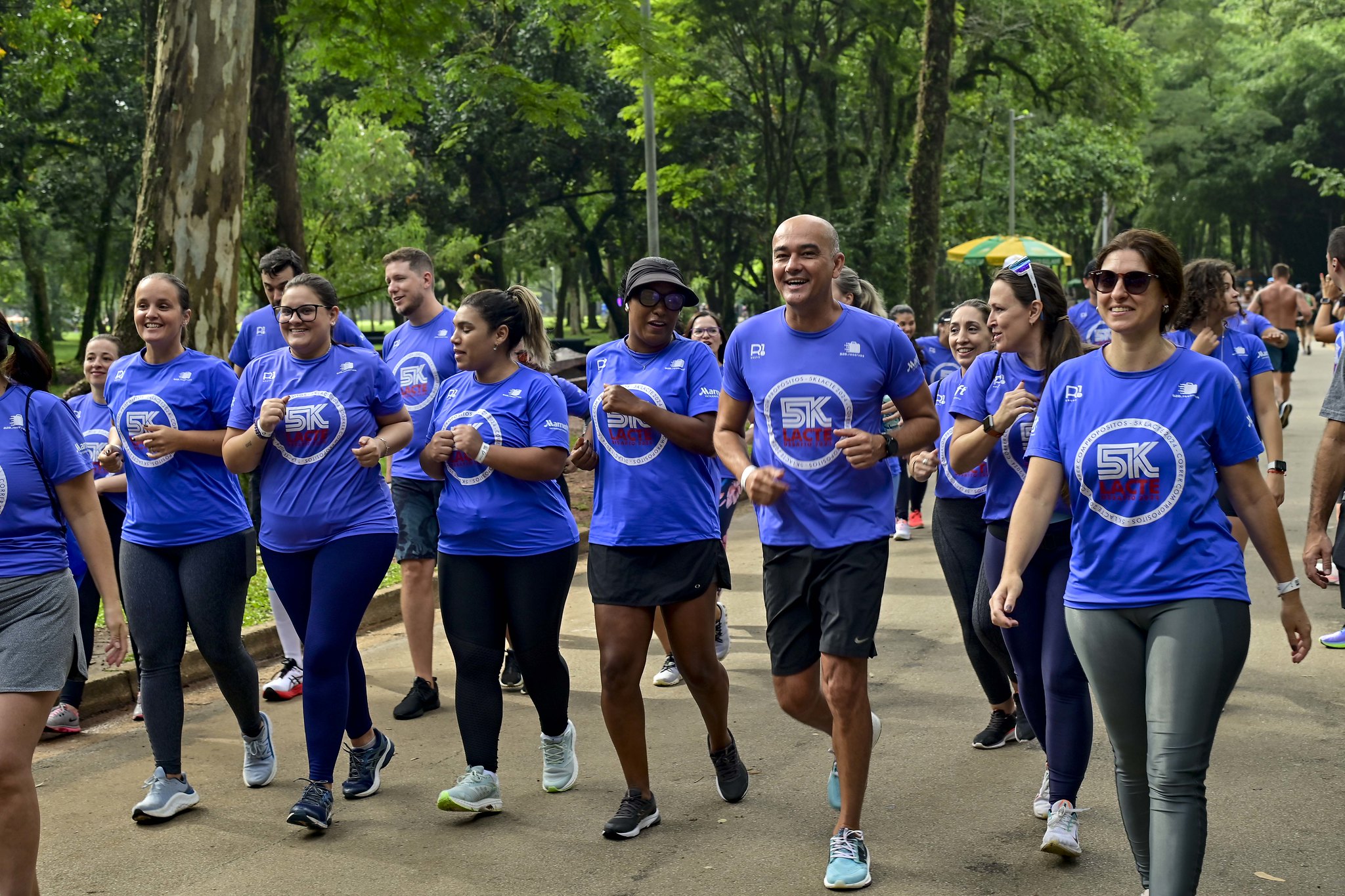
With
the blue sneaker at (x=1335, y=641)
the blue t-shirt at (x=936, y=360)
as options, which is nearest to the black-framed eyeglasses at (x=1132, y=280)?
the blue sneaker at (x=1335, y=641)

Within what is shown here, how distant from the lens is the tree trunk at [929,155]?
20.2 m

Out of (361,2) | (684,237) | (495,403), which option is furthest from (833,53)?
(495,403)

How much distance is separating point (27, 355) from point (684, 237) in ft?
117

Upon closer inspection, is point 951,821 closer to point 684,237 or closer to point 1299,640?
point 1299,640

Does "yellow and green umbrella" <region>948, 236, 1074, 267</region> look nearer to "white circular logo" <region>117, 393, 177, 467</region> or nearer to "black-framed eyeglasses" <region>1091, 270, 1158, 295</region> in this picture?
"white circular logo" <region>117, 393, 177, 467</region>

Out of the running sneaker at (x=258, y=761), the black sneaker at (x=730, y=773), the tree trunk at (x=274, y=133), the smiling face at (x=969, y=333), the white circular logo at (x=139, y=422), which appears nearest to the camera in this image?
the black sneaker at (x=730, y=773)

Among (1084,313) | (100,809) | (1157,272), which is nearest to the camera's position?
(1157,272)

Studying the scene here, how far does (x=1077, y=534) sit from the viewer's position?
3.76 metres

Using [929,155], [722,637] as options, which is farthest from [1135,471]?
[929,155]

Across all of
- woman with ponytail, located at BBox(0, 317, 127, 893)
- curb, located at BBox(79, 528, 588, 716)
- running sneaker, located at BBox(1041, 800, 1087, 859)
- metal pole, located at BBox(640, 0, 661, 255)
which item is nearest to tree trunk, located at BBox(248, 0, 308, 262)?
curb, located at BBox(79, 528, 588, 716)

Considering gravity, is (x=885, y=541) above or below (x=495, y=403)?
below

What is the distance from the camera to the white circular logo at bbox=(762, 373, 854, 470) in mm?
4576

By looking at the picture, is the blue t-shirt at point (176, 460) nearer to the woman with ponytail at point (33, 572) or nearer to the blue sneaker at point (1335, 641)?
the woman with ponytail at point (33, 572)

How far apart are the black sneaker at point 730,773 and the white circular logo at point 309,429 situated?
6.20 feet
